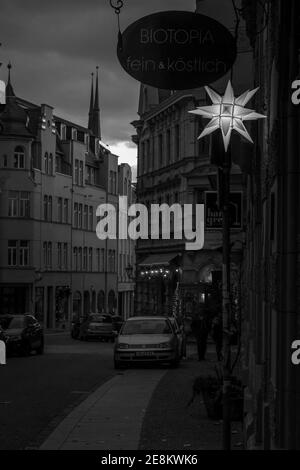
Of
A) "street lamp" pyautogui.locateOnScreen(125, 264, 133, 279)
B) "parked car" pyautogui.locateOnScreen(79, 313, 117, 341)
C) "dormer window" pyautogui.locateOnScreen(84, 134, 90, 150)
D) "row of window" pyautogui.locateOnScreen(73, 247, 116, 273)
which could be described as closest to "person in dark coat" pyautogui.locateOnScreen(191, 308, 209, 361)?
"parked car" pyautogui.locateOnScreen(79, 313, 117, 341)

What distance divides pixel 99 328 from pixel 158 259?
298 inches

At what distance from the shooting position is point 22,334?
3403 centimetres

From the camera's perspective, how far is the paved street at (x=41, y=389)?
13766 millimetres

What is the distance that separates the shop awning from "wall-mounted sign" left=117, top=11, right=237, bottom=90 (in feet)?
141

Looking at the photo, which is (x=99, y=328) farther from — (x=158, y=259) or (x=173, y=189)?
(x=173, y=189)

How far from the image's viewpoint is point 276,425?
7.05 m

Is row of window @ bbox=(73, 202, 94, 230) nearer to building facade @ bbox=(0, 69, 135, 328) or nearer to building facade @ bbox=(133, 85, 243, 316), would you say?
building facade @ bbox=(0, 69, 135, 328)

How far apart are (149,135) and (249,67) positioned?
3731cm

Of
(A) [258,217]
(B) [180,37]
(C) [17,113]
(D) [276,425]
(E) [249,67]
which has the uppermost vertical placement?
(C) [17,113]

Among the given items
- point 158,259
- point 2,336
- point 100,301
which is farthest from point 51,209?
point 2,336

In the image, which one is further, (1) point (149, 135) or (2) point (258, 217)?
(1) point (149, 135)

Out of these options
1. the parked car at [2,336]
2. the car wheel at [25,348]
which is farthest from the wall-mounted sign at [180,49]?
the car wheel at [25,348]

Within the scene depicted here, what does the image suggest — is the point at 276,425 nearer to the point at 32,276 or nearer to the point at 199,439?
the point at 199,439
